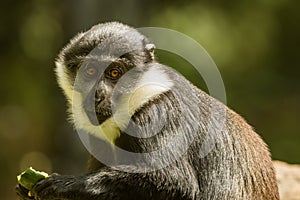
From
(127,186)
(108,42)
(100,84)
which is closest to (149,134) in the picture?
(127,186)

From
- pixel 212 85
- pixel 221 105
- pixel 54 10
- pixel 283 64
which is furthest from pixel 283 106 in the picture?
pixel 221 105

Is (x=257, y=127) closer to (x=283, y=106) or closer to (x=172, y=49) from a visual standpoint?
(x=283, y=106)

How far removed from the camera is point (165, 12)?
1435 centimetres

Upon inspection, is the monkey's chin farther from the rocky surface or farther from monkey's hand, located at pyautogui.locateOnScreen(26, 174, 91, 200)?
the rocky surface

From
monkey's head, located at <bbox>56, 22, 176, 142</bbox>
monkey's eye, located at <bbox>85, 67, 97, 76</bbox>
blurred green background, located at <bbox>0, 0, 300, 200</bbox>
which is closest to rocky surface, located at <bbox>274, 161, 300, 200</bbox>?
monkey's head, located at <bbox>56, 22, 176, 142</bbox>

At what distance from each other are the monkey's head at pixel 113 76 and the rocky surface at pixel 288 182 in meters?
2.20

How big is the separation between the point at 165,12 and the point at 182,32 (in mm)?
532

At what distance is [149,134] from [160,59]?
7.47 metres

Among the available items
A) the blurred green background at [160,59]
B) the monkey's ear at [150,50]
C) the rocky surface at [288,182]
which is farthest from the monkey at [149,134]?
the blurred green background at [160,59]

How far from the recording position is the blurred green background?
12.3 m

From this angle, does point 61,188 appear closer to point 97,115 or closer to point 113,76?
point 97,115

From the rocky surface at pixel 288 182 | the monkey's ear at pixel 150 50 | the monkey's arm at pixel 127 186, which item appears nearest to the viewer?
the monkey's arm at pixel 127 186

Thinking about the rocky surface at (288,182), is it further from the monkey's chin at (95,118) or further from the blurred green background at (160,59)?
the blurred green background at (160,59)

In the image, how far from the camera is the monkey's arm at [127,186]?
5.39 m
